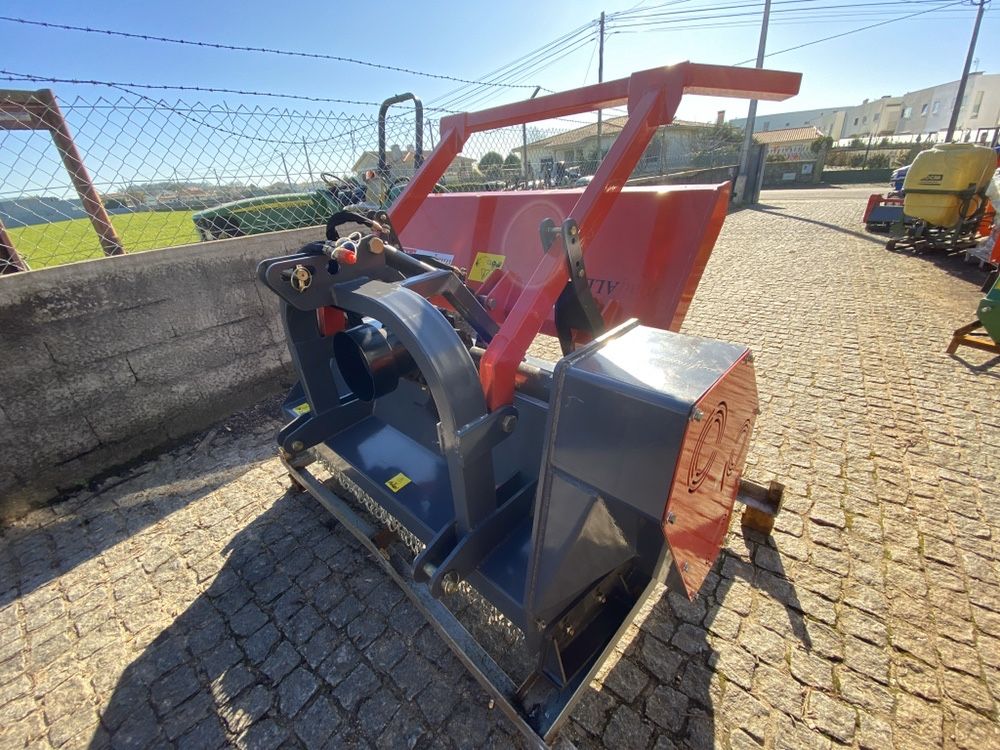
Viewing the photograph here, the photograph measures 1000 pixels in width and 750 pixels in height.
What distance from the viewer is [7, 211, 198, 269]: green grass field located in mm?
2723

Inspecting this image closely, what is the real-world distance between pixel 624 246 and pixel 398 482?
1800mm

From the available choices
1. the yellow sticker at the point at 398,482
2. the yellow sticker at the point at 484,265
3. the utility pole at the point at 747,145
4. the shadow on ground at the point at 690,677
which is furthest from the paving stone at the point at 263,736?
the utility pole at the point at 747,145

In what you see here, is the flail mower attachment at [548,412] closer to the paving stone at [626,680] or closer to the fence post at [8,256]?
the paving stone at [626,680]

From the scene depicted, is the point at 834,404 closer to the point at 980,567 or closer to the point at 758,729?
the point at 980,567

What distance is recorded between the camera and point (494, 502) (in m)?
1.55

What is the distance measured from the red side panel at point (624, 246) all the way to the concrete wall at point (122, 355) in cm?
165

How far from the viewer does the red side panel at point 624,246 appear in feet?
7.66

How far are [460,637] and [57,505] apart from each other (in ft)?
8.71

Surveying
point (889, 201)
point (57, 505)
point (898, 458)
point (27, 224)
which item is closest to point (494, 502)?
point (898, 458)

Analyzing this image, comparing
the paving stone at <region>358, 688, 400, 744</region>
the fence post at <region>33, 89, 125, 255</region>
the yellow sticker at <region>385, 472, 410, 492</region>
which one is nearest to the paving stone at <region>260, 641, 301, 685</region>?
the paving stone at <region>358, 688, 400, 744</region>

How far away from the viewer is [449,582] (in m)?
1.44

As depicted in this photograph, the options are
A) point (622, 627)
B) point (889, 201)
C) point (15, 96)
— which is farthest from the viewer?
point (889, 201)

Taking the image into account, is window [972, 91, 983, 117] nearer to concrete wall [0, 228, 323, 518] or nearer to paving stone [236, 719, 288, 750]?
concrete wall [0, 228, 323, 518]

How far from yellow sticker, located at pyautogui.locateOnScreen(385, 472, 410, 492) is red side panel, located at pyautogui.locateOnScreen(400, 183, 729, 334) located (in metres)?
1.14
